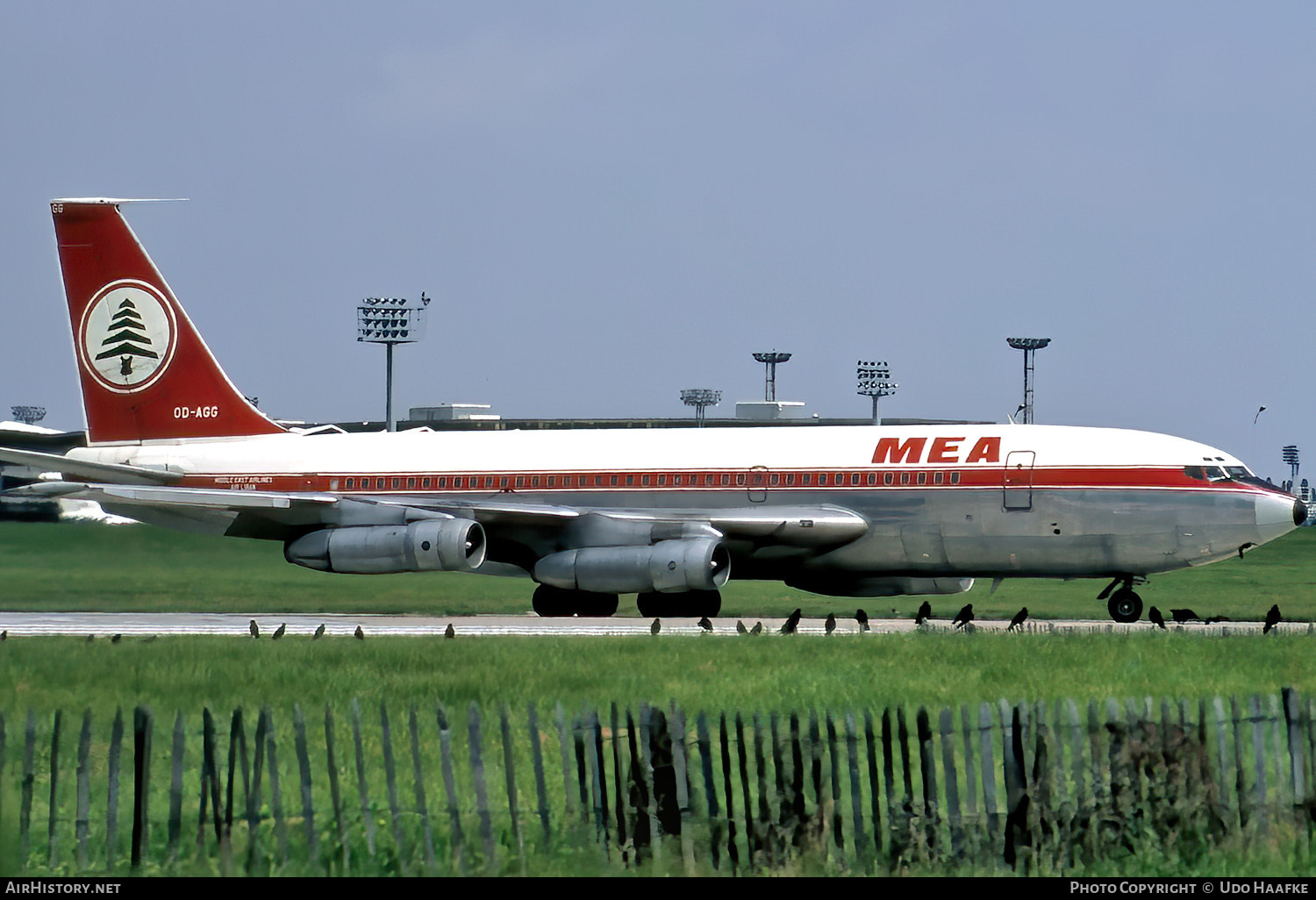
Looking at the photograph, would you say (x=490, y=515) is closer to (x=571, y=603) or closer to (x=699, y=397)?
(x=571, y=603)

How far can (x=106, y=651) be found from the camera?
87.8 feet

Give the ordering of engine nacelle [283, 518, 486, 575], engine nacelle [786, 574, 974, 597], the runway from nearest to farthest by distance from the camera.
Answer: the runway < engine nacelle [283, 518, 486, 575] < engine nacelle [786, 574, 974, 597]

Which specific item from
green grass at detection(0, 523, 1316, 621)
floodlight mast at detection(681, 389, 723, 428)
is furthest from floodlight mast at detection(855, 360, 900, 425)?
green grass at detection(0, 523, 1316, 621)

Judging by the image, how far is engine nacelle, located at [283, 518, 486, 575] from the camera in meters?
39.9

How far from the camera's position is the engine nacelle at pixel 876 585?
41.2 metres

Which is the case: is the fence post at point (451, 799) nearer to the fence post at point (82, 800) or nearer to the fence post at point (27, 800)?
the fence post at point (82, 800)

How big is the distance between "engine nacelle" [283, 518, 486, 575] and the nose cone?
17.4 m

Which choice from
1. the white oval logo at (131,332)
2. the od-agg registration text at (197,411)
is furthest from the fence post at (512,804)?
the white oval logo at (131,332)

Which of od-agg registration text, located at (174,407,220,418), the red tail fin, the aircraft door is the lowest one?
the aircraft door

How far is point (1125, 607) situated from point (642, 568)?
1069cm

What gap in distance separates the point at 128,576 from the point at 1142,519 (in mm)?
27310

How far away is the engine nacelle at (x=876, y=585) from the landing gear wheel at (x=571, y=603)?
4625 mm

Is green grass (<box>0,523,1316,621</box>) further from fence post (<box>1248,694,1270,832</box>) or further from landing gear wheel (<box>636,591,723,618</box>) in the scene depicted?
fence post (<box>1248,694,1270,832</box>)
